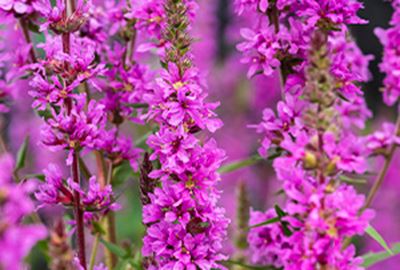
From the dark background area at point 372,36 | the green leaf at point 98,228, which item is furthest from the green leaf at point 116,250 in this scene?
the dark background area at point 372,36

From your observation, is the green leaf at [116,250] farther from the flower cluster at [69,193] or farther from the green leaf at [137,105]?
the green leaf at [137,105]

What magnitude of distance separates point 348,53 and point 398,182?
194 centimetres

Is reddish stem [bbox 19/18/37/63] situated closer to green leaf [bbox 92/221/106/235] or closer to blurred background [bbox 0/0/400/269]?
green leaf [bbox 92/221/106/235]

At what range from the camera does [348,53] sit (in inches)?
83.0

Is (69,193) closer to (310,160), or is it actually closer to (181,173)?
(181,173)

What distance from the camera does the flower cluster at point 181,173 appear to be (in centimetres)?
154

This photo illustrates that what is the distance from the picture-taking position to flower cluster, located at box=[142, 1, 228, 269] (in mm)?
1539

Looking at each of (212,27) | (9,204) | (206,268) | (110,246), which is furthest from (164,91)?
(212,27)

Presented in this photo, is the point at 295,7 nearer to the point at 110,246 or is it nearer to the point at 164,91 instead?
the point at 164,91

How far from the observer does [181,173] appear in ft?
5.08

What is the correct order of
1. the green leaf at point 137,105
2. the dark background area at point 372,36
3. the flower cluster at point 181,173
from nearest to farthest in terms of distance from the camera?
1. the flower cluster at point 181,173
2. the green leaf at point 137,105
3. the dark background area at point 372,36

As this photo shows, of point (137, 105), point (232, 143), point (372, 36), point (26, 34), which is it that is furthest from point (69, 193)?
point (372, 36)

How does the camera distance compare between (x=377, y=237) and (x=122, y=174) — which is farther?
(x=122, y=174)

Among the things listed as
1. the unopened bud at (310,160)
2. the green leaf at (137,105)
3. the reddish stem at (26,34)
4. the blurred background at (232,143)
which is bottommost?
the blurred background at (232,143)
